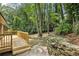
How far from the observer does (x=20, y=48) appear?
6.88 ft

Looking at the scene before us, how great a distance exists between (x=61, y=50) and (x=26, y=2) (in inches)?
27.6

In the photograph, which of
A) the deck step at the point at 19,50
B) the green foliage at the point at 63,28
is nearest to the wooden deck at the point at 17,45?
the deck step at the point at 19,50

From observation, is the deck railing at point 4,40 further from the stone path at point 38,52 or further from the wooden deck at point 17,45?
the stone path at point 38,52

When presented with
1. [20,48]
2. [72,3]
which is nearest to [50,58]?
[20,48]

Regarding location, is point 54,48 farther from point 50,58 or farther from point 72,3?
point 72,3

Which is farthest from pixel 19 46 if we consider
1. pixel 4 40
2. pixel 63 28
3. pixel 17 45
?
pixel 63 28

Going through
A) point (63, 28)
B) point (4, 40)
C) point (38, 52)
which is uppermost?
point (63, 28)

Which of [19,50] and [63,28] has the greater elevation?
[63,28]

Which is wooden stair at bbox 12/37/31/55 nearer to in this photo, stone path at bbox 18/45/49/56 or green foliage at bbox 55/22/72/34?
stone path at bbox 18/45/49/56

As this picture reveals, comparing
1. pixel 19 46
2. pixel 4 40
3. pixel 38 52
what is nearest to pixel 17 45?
pixel 19 46

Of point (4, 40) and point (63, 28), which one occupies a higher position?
point (63, 28)

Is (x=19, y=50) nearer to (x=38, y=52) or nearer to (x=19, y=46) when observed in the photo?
(x=19, y=46)

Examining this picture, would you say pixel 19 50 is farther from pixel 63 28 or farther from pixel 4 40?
pixel 63 28

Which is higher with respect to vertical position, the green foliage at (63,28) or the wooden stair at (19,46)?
the green foliage at (63,28)
